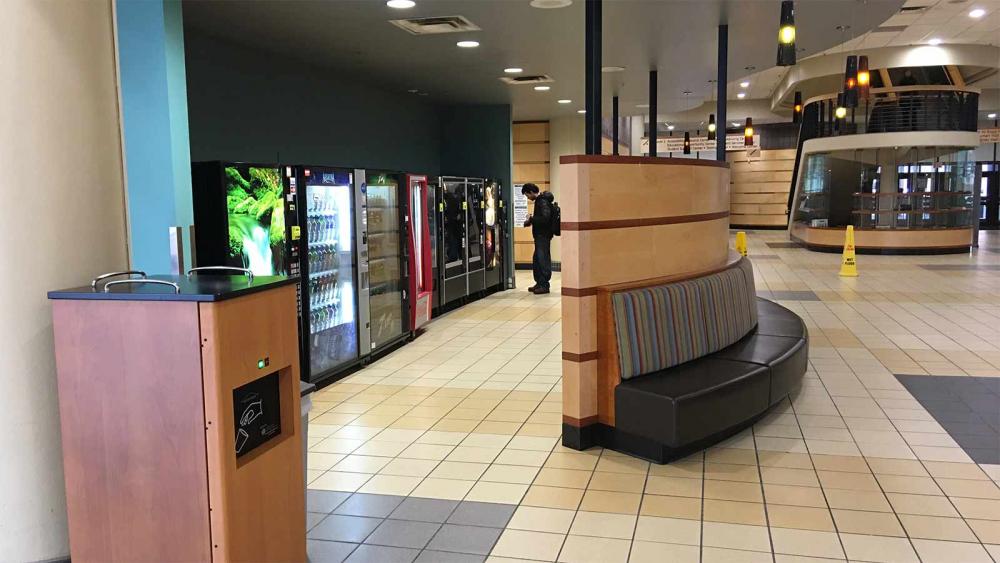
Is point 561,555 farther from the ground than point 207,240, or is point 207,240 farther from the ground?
point 207,240

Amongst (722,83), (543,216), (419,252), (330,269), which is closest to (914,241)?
(543,216)

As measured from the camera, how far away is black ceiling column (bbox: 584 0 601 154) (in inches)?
181

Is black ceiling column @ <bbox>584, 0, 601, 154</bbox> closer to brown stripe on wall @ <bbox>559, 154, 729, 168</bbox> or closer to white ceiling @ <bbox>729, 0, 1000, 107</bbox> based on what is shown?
brown stripe on wall @ <bbox>559, 154, 729, 168</bbox>

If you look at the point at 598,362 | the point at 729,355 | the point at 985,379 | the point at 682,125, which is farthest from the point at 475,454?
the point at 682,125

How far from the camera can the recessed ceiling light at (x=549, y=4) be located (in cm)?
547

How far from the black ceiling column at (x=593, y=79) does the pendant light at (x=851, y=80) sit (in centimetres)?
592

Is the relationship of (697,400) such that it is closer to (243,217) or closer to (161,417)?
A: (161,417)

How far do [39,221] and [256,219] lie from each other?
285 centimetres

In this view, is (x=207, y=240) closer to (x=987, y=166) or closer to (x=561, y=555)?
(x=561, y=555)

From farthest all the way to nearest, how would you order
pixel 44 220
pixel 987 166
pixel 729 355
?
pixel 987 166
pixel 729 355
pixel 44 220

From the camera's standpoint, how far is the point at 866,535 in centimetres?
321

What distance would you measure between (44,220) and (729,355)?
387cm

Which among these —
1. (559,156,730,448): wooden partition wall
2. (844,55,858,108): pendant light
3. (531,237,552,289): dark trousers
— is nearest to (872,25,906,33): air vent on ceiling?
(844,55,858,108): pendant light

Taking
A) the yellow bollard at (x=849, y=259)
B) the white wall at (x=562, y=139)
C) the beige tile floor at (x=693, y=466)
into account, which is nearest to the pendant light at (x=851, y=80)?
the beige tile floor at (x=693, y=466)
